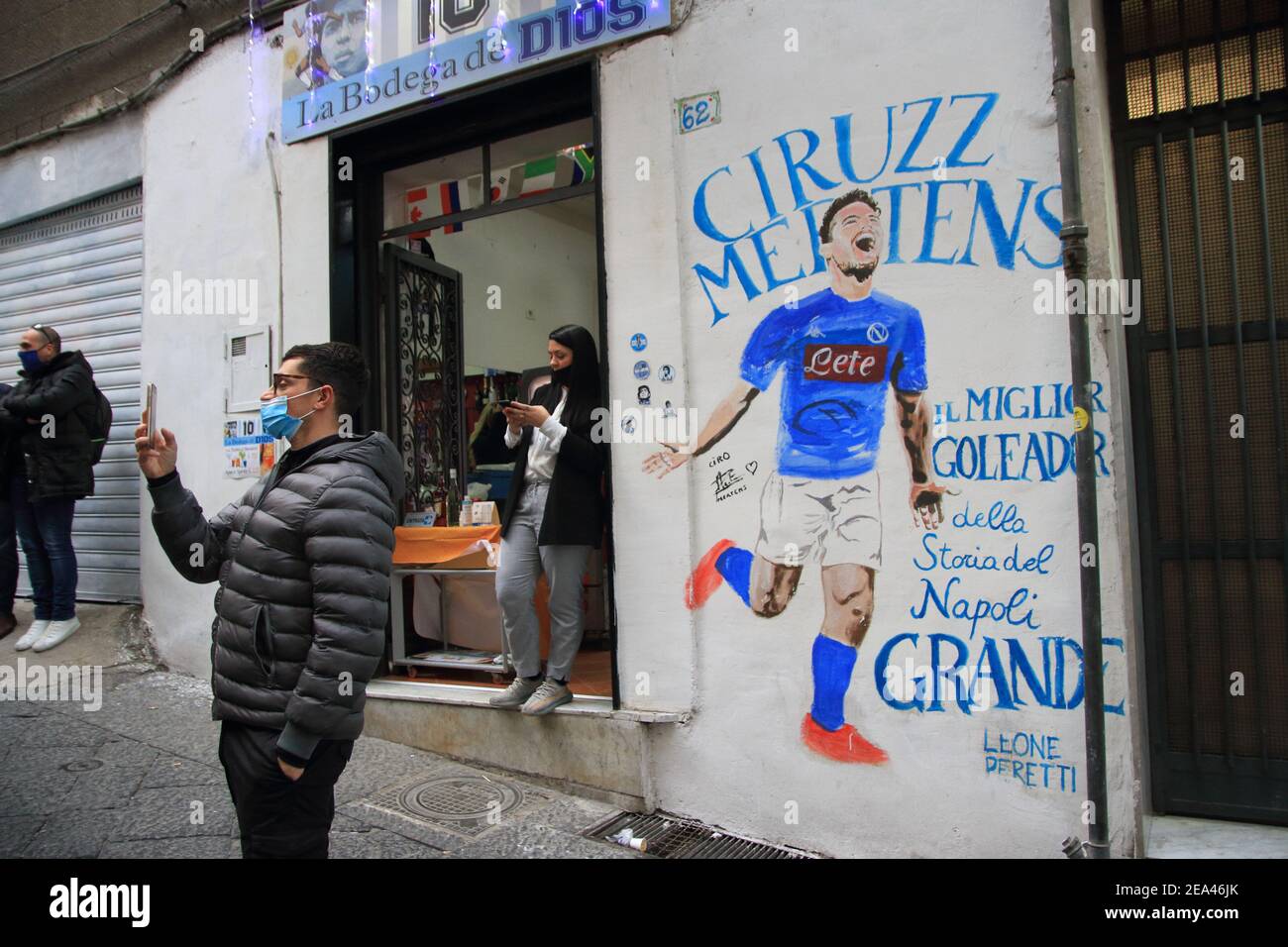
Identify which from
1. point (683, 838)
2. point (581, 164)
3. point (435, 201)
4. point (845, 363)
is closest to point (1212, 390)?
point (845, 363)

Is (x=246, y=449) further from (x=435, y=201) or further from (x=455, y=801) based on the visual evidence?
(x=455, y=801)

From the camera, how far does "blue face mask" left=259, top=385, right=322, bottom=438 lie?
2.66 meters

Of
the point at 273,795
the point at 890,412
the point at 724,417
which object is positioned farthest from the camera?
the point at 724,417

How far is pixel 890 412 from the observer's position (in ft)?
12.4

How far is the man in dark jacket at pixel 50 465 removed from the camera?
5.88 meters

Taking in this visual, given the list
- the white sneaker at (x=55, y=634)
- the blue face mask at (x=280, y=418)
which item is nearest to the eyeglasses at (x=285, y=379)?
the blue face mask at (x=280, y=418)

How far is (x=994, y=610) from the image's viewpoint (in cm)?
354

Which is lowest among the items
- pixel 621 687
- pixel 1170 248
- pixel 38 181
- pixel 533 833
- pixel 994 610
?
pixel 533 833

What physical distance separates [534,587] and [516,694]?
549 mm

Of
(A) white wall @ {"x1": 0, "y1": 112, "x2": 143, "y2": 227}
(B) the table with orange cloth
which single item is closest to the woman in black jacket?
(B) the table with orange cloth

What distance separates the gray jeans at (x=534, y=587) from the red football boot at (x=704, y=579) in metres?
0.62

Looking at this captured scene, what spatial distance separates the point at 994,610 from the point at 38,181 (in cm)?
821

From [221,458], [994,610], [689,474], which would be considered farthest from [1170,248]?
[221,458]

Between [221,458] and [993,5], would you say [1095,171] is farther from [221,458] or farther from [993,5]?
[221,458]
